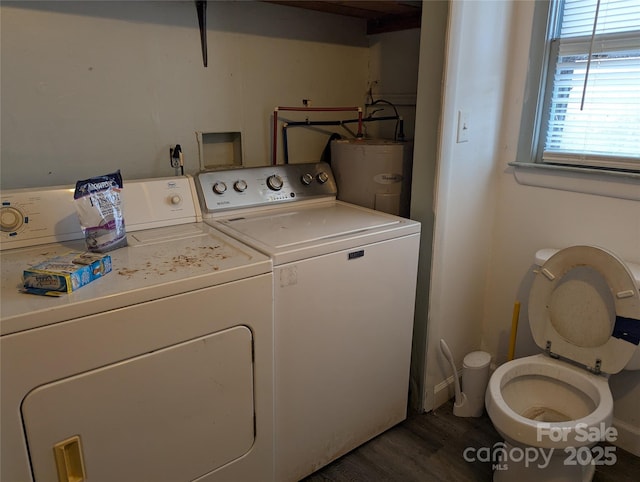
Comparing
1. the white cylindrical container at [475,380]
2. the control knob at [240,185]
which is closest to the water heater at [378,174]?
the control knob at [240,185]

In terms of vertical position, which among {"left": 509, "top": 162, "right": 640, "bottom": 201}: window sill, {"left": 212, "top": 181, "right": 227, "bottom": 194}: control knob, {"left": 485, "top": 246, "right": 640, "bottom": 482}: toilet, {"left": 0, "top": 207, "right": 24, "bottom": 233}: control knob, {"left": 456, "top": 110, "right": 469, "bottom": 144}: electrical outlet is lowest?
{"left": 485, "top": 246, "right": 640, "bottom": 482}: toilet

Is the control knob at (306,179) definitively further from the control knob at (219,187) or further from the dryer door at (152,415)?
the dryer door at (152,415)

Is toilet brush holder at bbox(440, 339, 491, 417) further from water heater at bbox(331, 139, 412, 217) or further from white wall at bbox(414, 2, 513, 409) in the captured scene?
water heater at bbox(331, 139, 412, 217)

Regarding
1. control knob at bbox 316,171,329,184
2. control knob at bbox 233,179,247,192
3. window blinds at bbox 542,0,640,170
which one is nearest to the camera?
window blinds at bbox 542,0,640,170

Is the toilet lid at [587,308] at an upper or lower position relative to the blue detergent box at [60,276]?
lower

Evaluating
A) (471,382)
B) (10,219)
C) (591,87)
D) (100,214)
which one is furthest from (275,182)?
(591,87)

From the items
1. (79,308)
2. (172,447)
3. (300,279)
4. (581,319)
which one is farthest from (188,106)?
(581,319)

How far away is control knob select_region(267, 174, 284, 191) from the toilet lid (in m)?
1.09

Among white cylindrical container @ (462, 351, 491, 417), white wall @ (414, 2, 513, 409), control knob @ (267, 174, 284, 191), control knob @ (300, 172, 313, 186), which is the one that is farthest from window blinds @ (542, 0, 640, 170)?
control knob @ (267, 174, 284, 191)

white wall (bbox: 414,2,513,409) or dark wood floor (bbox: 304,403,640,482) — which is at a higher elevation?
white wall (bbox: 414,2,513,409)

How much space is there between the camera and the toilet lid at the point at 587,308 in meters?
1.53

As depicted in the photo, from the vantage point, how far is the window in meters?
1.72

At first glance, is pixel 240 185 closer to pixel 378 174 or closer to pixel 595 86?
pixel 378 174

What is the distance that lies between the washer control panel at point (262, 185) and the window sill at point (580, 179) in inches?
33.7
